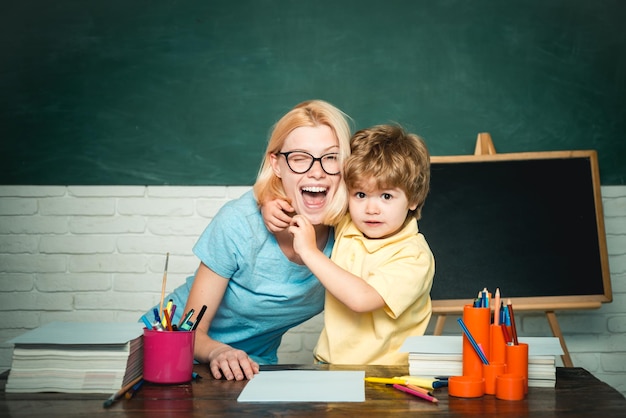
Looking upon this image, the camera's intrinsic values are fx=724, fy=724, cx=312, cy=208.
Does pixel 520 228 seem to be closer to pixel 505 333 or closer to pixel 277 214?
pixel 277 214

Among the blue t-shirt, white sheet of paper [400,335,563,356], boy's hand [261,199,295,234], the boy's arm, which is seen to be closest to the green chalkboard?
the blue t-shirt

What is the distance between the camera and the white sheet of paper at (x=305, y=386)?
1321 millimetres

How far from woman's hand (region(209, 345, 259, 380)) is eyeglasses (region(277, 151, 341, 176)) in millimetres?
530

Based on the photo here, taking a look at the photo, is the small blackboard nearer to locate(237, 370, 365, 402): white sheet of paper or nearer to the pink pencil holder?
locate(237, 370, 365, 402): white sheet of paper

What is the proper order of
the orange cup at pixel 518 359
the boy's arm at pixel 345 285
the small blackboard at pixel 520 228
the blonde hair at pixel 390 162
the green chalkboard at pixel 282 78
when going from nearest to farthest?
the orange cup at pixel 518 359 < the boy's arm at pixel 345 285 < the blonde hair at pixel 390 162 < the small blackboard at pixel 520 228 < the green chalkboard at pixel 282 78

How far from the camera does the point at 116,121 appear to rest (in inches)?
128

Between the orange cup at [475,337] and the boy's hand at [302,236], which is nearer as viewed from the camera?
the orange cup at [475,337]

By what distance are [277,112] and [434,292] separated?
1.05 m

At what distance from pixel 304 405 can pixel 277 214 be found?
2.27 ft

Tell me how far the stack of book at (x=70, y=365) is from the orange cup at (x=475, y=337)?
645 mm

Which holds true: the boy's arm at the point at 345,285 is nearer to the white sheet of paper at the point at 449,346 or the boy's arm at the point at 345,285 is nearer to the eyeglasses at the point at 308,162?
the white sheet of paper at the point at 449,346

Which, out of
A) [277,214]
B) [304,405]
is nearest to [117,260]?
[277,214]

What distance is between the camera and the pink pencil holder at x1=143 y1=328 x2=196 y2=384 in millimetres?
1447

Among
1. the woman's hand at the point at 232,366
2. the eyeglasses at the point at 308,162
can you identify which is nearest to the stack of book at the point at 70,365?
the woman's hand at the point at 232,366
